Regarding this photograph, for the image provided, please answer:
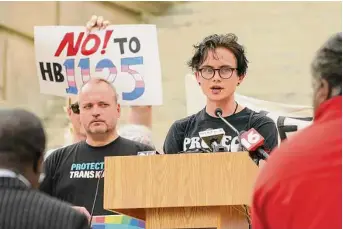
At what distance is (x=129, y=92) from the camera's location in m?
5.68

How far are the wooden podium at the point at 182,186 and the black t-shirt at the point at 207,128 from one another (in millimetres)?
692

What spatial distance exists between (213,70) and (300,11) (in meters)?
4.07

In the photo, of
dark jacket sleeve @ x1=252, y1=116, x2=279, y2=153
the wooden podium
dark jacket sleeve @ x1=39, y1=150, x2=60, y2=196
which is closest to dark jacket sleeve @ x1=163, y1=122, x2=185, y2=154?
dark jacket sleeve @ x1=252, y1=116, x2=279, y2=153

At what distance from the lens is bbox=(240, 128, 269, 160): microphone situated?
376 cm

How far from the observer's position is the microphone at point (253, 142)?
376 cm

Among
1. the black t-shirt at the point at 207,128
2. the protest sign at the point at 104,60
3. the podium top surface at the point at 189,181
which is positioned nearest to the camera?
the podium top surface at the point at 189,181

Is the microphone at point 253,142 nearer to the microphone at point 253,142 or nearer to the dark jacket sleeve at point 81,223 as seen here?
the microphone at point 253,142

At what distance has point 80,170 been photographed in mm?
4555

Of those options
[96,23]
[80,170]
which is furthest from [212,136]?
[96,23]

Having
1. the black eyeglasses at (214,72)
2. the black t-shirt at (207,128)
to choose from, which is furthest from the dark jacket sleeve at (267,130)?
the black eyeglasses at (214,72)

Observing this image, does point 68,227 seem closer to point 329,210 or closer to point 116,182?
point 329,210

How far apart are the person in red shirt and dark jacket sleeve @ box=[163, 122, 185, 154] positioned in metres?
2.03

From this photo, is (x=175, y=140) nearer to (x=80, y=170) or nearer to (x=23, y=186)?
(x=80, y=170)

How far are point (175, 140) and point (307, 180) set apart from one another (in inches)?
84.5
